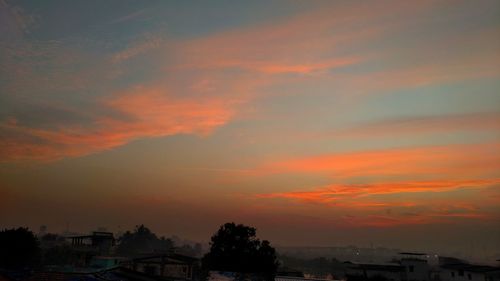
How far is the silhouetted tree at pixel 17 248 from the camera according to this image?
6900 centimetres

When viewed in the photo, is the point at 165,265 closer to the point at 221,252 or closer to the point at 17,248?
the point at 221,252

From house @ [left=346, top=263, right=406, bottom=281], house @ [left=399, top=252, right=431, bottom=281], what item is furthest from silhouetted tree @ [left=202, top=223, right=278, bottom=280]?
house @ [left=399, top=252, right=431, bottom=281]

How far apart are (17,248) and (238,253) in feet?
135

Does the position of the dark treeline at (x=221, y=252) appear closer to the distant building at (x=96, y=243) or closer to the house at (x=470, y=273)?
the distant building at (x=96, y=243)

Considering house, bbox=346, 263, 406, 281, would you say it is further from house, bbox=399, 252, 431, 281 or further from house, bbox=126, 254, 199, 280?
house, bbox=126, 254, 199, 280

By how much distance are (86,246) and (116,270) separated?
46376 mm

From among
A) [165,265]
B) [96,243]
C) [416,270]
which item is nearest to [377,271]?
[416,270]

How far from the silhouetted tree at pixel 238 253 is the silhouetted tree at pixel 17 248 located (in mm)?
34926

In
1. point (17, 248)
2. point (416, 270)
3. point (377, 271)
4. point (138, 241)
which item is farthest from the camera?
point (138, 241)

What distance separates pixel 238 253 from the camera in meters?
57.5

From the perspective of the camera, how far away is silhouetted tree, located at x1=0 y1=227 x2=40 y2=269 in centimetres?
6900

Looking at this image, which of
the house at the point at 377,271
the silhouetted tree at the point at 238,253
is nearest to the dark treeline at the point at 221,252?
the silhouetted tree at the point at 238,253

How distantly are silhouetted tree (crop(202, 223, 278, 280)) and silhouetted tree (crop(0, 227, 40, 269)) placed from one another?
34.9m

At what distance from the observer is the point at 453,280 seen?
50.8 metres
